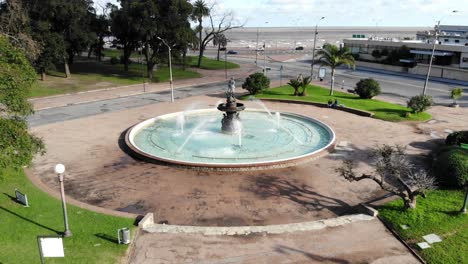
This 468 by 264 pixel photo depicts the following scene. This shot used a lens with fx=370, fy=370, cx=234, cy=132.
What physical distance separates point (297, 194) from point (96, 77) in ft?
137

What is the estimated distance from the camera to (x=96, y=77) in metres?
50.9

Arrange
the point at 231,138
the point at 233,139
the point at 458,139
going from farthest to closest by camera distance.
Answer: the point at 231,138, the point at 233,139, the point at 458,139

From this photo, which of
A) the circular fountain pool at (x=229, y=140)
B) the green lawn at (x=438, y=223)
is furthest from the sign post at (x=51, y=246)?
the green lawn at (x=438, y=223)

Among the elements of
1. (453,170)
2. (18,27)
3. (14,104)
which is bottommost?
(453,170)

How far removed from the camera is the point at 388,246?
12.8 meters

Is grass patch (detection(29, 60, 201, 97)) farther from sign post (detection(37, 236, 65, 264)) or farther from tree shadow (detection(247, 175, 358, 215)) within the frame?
sign post (detection(37, 236, 65, 264))

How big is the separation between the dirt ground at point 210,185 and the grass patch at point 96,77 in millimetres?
18542

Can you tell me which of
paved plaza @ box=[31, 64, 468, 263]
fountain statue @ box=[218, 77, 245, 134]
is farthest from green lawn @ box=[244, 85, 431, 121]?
fountain statue @ box=[218, 77, 245, 134]

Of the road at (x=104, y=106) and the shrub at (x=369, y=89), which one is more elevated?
the shrub at (x=369, y=89)

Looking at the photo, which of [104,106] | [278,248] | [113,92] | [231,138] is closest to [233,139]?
[231,138]

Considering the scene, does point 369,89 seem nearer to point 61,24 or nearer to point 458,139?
point 458,139

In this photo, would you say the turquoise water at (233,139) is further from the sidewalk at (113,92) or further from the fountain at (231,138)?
the sidewalk at (113,92)

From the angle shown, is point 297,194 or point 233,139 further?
point 233,139

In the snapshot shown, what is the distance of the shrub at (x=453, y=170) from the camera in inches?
657
